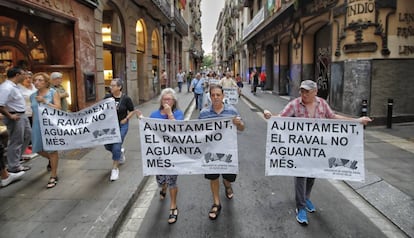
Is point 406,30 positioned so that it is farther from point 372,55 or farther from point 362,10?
point 362,10

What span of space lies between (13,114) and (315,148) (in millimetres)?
4775

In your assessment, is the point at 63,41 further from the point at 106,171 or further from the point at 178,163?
the point at 178,163

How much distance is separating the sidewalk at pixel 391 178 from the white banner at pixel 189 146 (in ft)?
7.29

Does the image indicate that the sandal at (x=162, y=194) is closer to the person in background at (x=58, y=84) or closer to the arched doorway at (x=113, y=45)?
the person in background at (x=58, y=84)

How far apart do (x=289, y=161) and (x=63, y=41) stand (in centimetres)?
793

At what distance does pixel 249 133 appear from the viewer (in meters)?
9.87

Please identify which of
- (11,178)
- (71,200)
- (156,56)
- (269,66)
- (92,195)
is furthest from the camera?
(269,66)

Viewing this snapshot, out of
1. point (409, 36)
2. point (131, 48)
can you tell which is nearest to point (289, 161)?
point (409, 36)

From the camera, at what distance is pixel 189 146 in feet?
13.6

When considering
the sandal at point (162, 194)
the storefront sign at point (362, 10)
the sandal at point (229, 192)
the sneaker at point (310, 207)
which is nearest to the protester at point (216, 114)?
the sandal at point (229, 192)

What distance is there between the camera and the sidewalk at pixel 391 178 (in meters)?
4.36

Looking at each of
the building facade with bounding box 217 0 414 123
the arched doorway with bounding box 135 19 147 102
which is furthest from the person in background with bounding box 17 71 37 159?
the arched doorway with bounding box 135 19 147 102

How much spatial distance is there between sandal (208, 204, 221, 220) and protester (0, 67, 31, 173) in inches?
139

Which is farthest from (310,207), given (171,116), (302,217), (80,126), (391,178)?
(80,126)
